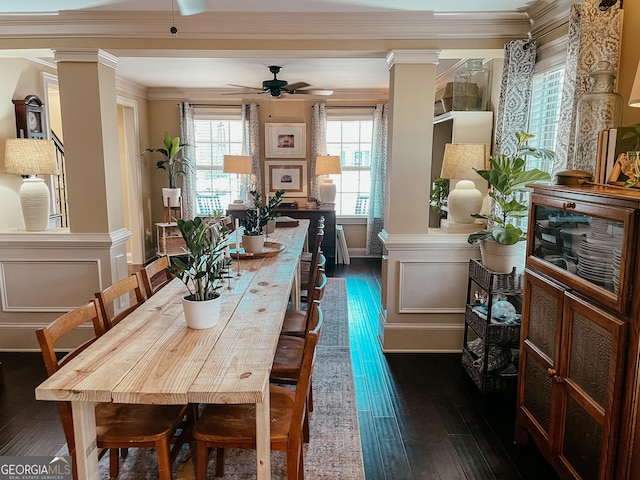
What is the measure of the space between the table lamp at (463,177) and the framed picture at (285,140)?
11.7 ft

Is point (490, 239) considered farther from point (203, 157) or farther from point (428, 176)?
point (203, 157)

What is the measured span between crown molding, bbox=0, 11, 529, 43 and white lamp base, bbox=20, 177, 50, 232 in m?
1.09

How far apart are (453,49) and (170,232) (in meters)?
4.88

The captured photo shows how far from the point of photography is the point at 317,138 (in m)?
6.90

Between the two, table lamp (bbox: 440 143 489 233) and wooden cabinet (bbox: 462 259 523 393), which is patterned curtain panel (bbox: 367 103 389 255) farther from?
wooden cabinet (bbox: 462 259 523 393)

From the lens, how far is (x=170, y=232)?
6.82 meters

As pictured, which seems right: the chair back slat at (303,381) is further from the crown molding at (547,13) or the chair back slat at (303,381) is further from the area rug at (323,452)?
the crown molding at (547,13)

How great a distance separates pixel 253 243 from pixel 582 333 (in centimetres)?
198

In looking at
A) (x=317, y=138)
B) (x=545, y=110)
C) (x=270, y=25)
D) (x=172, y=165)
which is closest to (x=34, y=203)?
(x=270, y=25)

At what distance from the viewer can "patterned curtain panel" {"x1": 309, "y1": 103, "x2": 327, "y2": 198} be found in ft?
22.5

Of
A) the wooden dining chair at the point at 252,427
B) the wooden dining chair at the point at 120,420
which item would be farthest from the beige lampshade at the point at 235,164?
the wooden dining chair at the point at 252,427

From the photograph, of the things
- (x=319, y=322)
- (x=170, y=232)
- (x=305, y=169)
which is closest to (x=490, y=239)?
(x=319, y=322)

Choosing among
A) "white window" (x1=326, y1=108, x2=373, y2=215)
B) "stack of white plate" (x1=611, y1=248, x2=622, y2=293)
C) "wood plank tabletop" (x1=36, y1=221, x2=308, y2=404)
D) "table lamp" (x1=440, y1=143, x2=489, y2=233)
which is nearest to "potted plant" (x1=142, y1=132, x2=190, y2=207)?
"white window" (x1=326, y1=108, x2=373, y2=215)

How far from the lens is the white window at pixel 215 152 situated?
6.91m
